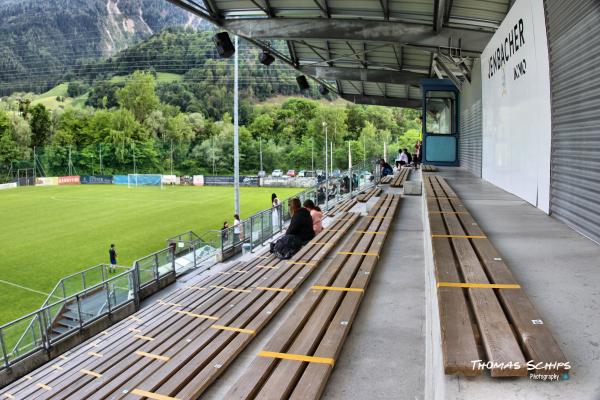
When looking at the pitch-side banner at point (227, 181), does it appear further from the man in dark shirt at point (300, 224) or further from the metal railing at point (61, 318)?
the man in dark shirt at point (300, 224)

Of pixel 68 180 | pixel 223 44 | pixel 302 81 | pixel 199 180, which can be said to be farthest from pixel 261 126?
pixel 223 44

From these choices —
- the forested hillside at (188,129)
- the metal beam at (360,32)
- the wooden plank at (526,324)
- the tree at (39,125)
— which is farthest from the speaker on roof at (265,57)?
the tree at (39,125)

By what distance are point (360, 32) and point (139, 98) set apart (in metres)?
94.8

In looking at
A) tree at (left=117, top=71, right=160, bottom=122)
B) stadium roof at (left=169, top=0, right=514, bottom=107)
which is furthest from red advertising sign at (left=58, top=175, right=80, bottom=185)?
stadium roof at (left=169, top=0, right=514, bottom=107)

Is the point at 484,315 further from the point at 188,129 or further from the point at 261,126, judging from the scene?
the point at 261,126

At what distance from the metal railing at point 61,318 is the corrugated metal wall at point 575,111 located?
30.2ft

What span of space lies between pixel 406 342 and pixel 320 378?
88 cm

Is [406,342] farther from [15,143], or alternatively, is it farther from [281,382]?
[15,143]

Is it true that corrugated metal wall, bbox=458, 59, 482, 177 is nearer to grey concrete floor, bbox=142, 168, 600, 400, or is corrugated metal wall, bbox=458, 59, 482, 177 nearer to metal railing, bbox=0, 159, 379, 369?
metal railing, bbox=0, 159, 379, 369

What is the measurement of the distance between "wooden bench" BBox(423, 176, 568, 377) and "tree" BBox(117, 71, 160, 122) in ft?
335

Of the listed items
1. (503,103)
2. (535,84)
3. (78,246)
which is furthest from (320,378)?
(78,246)

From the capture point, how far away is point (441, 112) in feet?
57.1

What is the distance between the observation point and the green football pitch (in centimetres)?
1902

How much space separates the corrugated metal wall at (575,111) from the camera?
14.5ft
